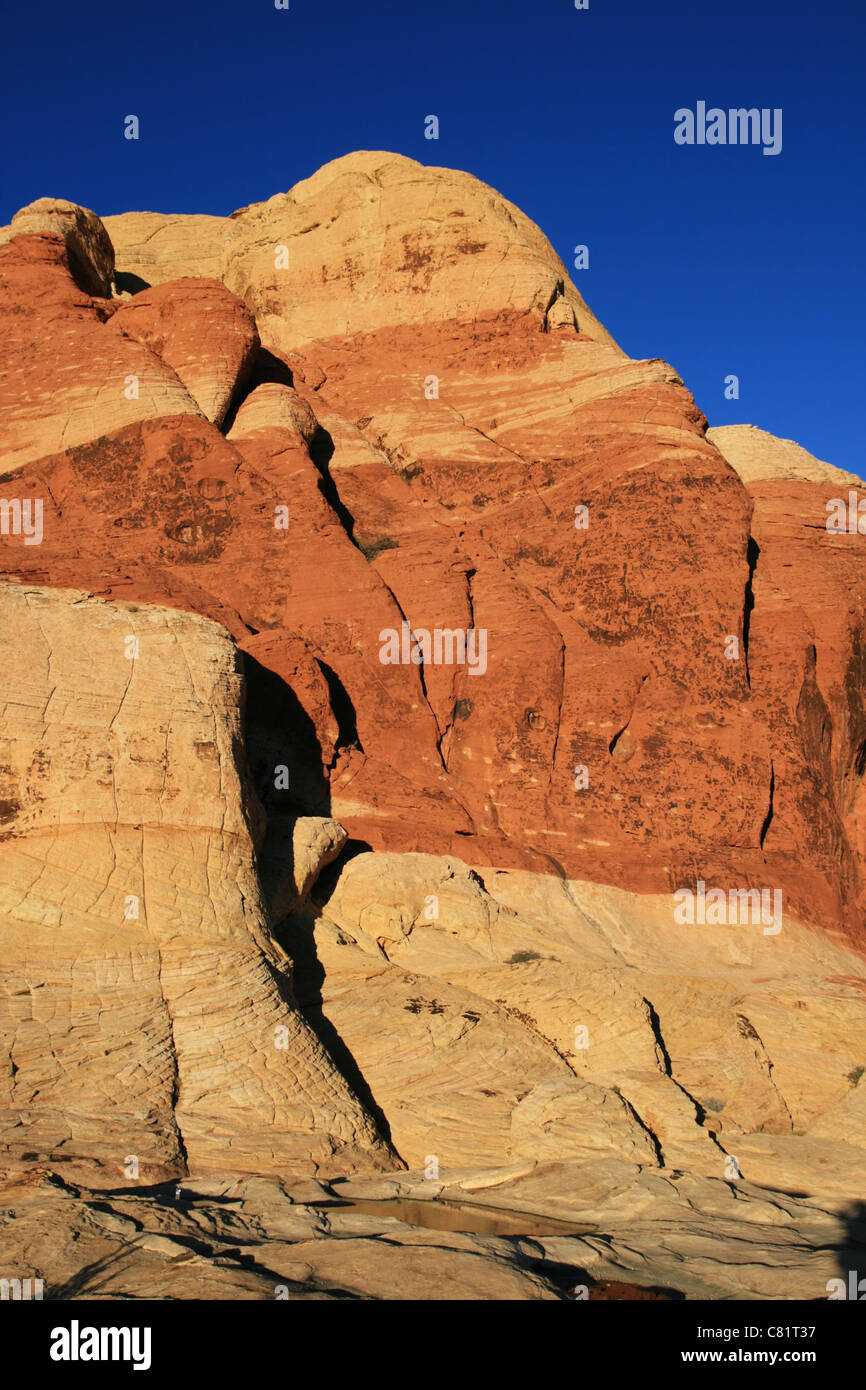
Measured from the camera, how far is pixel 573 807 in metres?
25.0

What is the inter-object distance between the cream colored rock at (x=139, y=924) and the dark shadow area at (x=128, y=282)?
34.1m

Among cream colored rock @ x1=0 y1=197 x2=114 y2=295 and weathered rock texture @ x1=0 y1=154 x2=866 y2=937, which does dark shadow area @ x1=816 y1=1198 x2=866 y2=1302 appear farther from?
cream colored rock @ x1=0 y1=197 x2=114 y2=295

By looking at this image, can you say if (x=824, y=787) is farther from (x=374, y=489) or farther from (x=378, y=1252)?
(x=378, y=1252)

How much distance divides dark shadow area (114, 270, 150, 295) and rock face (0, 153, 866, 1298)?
25.0 feet

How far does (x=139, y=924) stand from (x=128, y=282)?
132 ft

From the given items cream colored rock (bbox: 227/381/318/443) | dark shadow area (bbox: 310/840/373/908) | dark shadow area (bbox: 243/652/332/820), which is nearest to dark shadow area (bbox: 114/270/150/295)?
cream colored rock (bbox: 227/381/318/443)

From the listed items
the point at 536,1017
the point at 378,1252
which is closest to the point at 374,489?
the point at 536,1017

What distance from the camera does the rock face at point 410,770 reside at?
1284 centimetres

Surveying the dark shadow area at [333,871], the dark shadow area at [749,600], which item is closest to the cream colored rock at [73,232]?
the dark shadow area at [333,871]

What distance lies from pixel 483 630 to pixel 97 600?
38.0 feet

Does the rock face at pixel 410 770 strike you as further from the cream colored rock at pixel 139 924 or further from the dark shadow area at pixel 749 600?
the dark shadow area at pixel 749 600

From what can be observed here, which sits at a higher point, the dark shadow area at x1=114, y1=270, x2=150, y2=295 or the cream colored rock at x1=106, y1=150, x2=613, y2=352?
the dark shadow area at x1=114, y1=270, x2=150, y2=295

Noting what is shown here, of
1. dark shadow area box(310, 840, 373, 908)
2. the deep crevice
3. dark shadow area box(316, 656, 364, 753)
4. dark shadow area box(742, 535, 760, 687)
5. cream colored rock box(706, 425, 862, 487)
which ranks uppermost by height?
cream colored rock box(706, 425, 862, 487)

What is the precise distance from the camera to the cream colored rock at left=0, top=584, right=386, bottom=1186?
12.6 m
